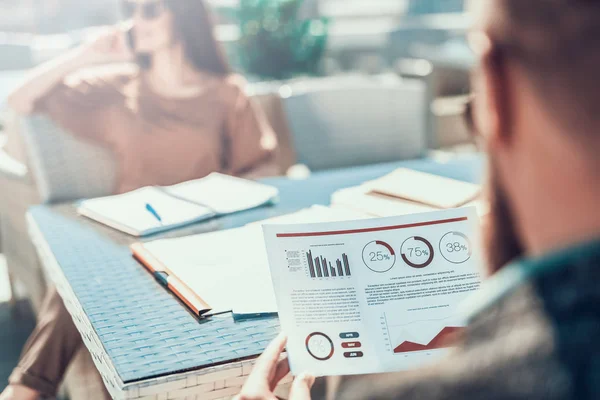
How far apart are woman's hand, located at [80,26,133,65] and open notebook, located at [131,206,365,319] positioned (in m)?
1.23

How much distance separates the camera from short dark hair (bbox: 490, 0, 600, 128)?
45 centimetres

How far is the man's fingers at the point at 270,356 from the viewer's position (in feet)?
2.83

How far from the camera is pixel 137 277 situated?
119cm

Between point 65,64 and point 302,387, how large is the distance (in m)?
1.76

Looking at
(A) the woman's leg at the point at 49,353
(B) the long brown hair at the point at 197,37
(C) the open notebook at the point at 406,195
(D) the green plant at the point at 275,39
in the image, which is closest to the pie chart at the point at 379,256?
(C) the open notebook at the point at 406,195

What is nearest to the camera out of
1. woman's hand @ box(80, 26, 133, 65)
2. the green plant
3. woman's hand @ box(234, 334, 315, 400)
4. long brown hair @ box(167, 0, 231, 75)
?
woman's hand @ box(234, 334, 315, 400)

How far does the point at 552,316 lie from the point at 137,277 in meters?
0.87

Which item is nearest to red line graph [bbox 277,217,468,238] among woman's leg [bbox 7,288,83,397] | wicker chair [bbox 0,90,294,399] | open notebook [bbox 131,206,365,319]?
open notebook [bbox 131,206,365,319]

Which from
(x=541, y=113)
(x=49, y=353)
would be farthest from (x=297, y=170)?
(x=541, y=113)

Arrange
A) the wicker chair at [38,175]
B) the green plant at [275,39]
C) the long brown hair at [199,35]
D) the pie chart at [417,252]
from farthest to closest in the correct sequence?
the green plant at [275,39]
the long brown hair at [199,35]
the wicker chair at [38,175]
the pie chart at [417,252]

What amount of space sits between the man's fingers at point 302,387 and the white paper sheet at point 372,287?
0.06ft

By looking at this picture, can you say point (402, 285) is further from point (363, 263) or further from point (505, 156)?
point (505, 156)

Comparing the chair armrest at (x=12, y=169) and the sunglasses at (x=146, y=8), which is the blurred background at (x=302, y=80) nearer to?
the chair armrest at (x=12, y=169)

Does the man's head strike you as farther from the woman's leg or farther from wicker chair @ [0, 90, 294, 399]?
wicker chair @ [0, 90, 294, 399]
